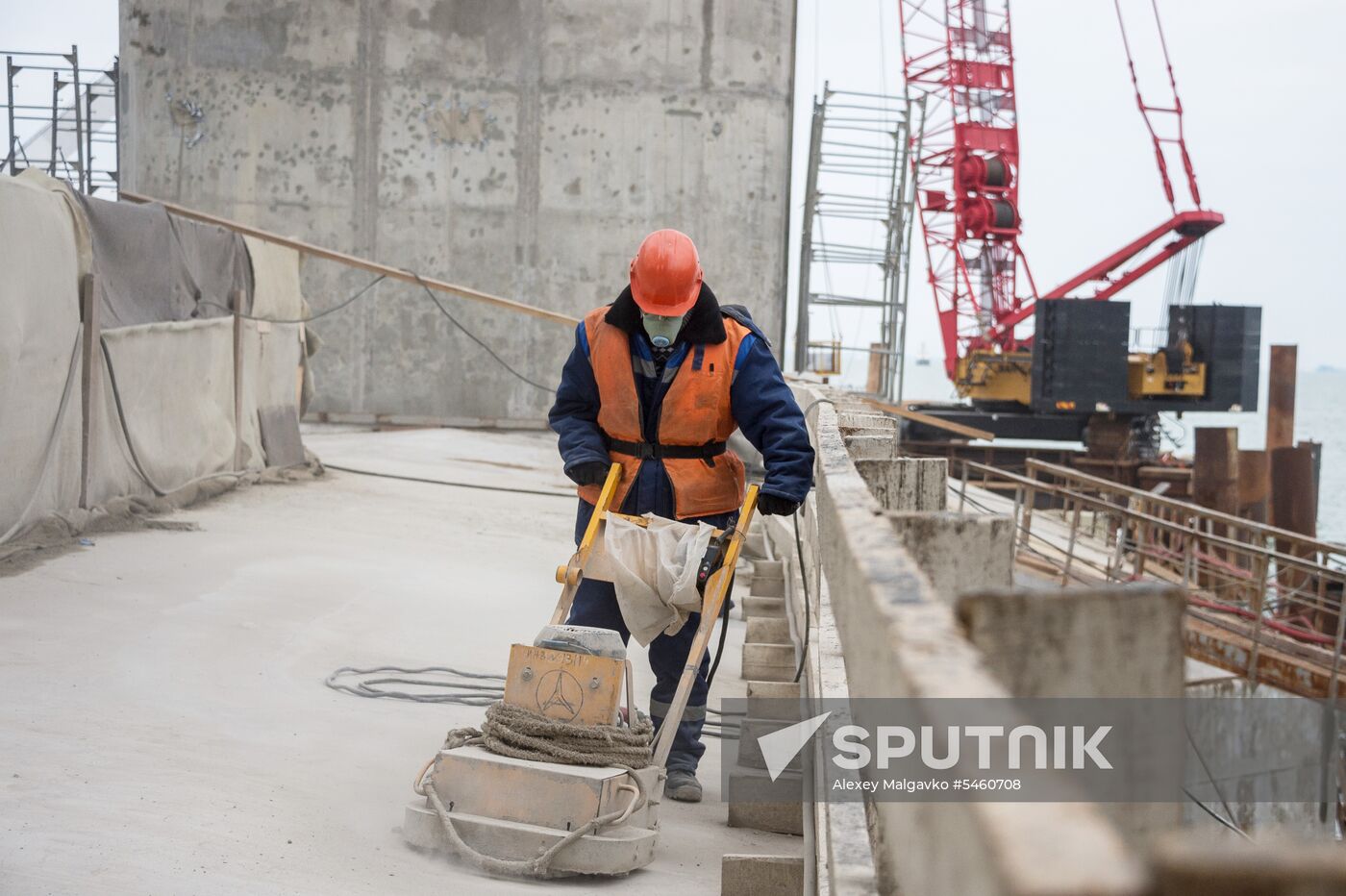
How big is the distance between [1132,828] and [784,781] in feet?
10.4

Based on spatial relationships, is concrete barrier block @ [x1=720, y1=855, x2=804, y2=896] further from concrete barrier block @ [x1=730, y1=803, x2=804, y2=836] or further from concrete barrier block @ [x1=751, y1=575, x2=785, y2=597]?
concrete barrier block @ [x1=751, y1=575, x2=785, y2=597]

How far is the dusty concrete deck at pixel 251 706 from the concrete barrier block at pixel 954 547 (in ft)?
6.20

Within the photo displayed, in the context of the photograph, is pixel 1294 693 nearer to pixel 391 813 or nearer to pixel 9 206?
pixel 391 813

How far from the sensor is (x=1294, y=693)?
11.0 meters

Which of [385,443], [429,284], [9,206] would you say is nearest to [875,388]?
[385,443]

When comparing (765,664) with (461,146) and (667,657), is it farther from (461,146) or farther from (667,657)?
(461,146)

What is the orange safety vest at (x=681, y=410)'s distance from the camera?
511cm

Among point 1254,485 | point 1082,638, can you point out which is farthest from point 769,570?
point 1254,485

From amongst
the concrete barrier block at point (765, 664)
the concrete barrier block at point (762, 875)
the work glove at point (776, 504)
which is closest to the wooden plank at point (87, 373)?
the concrete barrier block at point (765, 664)

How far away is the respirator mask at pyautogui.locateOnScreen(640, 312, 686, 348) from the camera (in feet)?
16.6

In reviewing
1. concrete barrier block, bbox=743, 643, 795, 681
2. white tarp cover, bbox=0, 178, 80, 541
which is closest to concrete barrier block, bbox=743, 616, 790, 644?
concrete barrier block, bbox=743, 643, 795, 681

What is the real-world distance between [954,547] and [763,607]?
599cm

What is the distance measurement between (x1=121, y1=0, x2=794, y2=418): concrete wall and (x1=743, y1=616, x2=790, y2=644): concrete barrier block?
12.3 metres

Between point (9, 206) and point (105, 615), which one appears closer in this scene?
point (105, 615)
